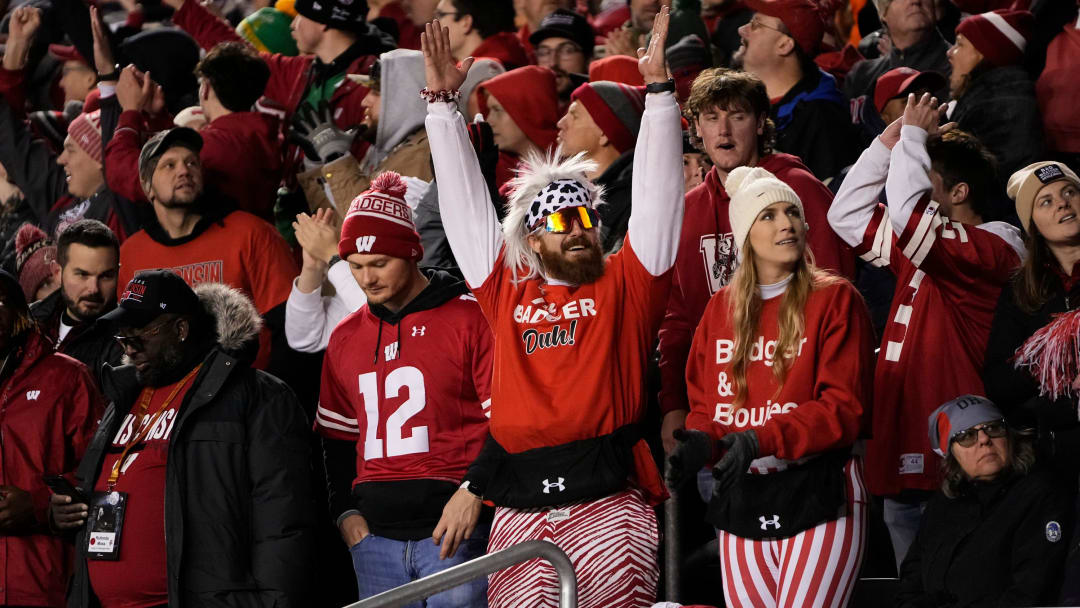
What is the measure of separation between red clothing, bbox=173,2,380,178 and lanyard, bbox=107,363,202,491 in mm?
2257

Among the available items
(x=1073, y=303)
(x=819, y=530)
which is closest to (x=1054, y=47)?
(x=1073, y=303)

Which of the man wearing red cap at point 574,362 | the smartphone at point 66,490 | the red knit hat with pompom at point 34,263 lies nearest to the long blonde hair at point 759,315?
the man wearing red cap at point 574,362

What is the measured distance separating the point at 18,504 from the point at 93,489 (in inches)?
17.6

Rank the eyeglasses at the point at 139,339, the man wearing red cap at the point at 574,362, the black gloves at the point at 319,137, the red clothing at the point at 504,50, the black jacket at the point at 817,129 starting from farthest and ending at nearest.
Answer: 1. the red clothing at the point at 504,50
2. the black gloves at the point at 319,137
3. the black jacket at the point at 817,129
4. the eyeglasses at the point at 139,339
5. the man wearing red cap at the point at 574,362

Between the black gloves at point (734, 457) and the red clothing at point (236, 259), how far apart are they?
332cm

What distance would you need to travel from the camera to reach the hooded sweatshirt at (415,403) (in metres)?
5.68

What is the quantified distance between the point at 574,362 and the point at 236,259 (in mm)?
2842

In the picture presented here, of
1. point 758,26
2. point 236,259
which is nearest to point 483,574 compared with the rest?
point 236,259

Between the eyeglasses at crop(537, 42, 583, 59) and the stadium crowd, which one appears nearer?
the stadium crowd

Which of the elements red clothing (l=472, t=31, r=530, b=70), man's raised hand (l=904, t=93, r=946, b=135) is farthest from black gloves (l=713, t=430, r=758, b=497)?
red clothing (l=472, t=31, r=530, b=70)

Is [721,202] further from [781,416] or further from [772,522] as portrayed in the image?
[772,522]

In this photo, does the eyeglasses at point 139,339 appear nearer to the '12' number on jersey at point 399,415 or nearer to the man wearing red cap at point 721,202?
the '12' number on jersey at point 399,415

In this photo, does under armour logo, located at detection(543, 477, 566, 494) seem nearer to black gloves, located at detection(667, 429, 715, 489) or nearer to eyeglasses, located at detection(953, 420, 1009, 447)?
black gloves, located at detection(667, 429, 715, 489)

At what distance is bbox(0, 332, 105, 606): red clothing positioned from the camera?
6371 mm
